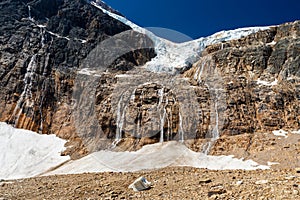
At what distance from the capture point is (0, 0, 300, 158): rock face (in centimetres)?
3644

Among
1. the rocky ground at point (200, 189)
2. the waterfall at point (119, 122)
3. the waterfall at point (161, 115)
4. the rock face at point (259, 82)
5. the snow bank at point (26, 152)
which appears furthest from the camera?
the waterfall at point (119, 122)

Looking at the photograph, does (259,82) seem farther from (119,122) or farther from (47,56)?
(47,56)

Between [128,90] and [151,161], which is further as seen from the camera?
[128,90]

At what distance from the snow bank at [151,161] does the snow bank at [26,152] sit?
108 inches

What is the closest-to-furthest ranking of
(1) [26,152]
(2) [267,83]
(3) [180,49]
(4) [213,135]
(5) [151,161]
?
(5) [151,161], (4) [213,135], (1) [26,152], (2) [267,83], (3) [180,49]

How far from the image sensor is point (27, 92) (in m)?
48.1

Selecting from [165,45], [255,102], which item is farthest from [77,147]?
[165,45]

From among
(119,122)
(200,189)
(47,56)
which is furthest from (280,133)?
(47,56)

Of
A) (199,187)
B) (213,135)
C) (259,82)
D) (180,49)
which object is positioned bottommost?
(199,187)

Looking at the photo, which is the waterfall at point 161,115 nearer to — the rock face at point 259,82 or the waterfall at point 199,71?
the rock face at point 259,82

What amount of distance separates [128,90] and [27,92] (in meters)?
16.9

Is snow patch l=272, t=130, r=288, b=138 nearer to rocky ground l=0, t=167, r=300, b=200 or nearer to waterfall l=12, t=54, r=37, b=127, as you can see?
rocky ground l=0, t=167, r=300, b=200

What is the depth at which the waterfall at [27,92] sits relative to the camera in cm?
4502

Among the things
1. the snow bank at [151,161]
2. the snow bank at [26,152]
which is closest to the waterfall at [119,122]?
the snow bank at [151,161]
